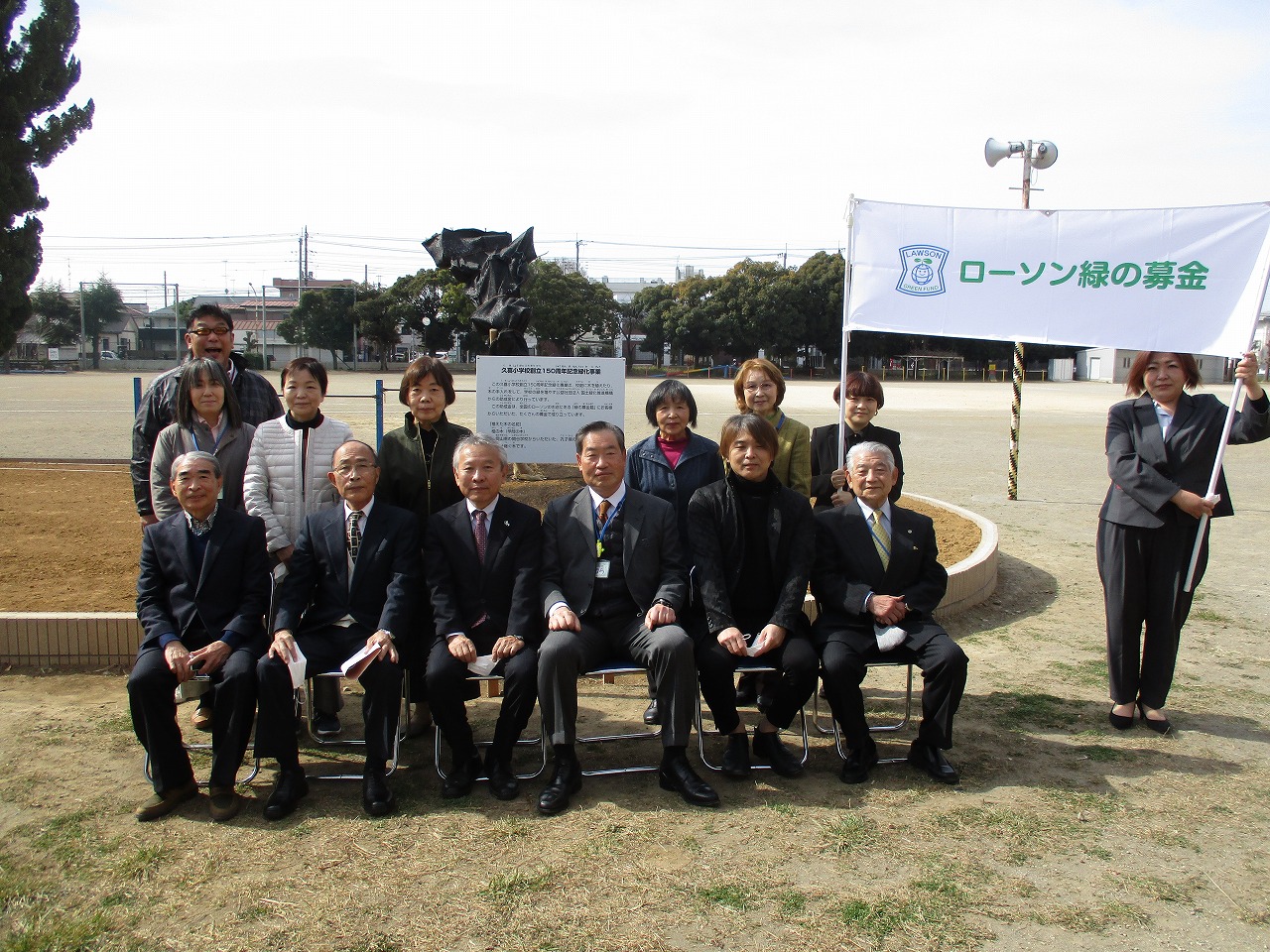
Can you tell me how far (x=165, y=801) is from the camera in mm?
3361

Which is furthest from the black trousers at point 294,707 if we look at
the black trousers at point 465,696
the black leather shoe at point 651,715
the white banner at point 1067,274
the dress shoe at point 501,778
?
the white banner at point 1067,274

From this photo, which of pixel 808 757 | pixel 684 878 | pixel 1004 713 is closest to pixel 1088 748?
pixel 1004 713

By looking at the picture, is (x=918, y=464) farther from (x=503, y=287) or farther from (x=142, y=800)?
(x=142, y=800)

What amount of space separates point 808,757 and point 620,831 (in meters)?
1.09

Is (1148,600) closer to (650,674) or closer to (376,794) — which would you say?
(650,674)

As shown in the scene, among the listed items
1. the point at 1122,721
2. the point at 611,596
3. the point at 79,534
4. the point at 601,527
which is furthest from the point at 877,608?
the point at 79,534

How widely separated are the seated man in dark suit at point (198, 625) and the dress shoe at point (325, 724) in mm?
686

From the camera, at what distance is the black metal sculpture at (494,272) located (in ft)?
36.1

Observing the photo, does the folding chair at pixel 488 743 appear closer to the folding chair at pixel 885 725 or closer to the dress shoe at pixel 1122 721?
the folding chair at pixel 885 725

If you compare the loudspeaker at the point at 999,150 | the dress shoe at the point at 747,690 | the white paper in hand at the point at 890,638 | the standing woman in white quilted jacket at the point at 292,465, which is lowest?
the dress shoe at the point at 747,690

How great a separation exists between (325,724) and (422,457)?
1.34 meters

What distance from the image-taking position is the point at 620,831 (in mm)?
3266

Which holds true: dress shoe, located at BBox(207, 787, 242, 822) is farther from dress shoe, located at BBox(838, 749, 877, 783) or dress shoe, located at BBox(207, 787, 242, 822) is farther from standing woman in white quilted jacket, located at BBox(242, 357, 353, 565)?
dress shoe, located at BBox(838, 749, 877, 783)

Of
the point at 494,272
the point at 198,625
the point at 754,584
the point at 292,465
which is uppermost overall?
the point at 494,272
